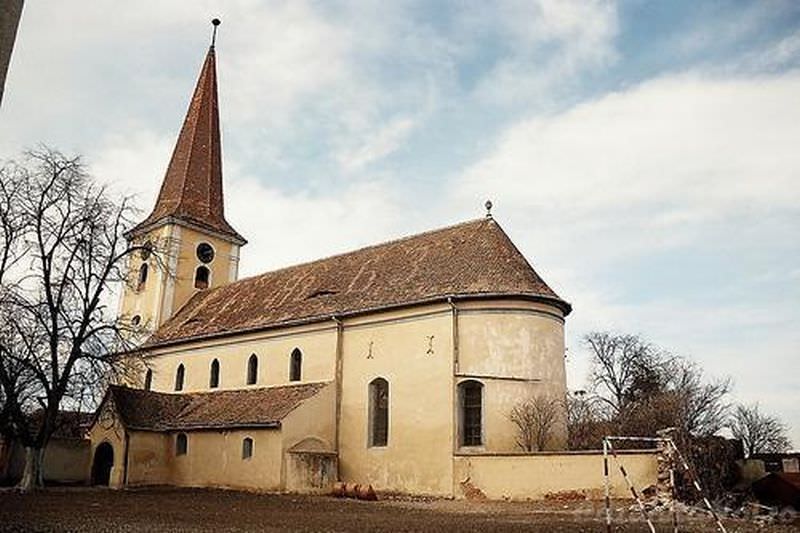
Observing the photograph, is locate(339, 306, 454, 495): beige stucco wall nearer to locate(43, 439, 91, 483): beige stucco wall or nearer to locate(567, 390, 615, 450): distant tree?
locate(567, 390, 615, 450): distant tree

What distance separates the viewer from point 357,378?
28.5 metres

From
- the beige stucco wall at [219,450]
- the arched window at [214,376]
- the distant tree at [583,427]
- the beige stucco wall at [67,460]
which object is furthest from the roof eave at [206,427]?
the distant tree at [583,427]

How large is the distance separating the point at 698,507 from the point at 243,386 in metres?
19.7

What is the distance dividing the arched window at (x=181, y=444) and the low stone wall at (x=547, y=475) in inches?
501

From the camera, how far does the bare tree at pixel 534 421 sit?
82.6ft

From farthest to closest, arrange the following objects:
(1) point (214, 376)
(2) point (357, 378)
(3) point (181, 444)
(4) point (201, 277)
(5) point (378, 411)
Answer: (4) point (201, 277)
(1) point (214, 376)
(3) point (181, 444)
(2) point (357, 378)
(5) point (378, 411)

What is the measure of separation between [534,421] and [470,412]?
2.23 meters

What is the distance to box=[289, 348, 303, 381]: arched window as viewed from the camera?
30.5 metres

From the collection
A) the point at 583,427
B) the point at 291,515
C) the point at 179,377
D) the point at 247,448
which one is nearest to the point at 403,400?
the point at 247,448

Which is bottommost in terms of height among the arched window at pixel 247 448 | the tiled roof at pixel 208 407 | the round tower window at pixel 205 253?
the arched window at pixel 247 448

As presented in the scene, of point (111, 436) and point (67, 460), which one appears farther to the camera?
point (67, 460)

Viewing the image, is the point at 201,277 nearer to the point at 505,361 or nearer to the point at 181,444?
the point at 181,444

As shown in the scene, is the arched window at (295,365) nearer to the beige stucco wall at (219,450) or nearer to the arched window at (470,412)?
the beige stucco wall at (219,450)

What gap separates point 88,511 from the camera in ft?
59.8
